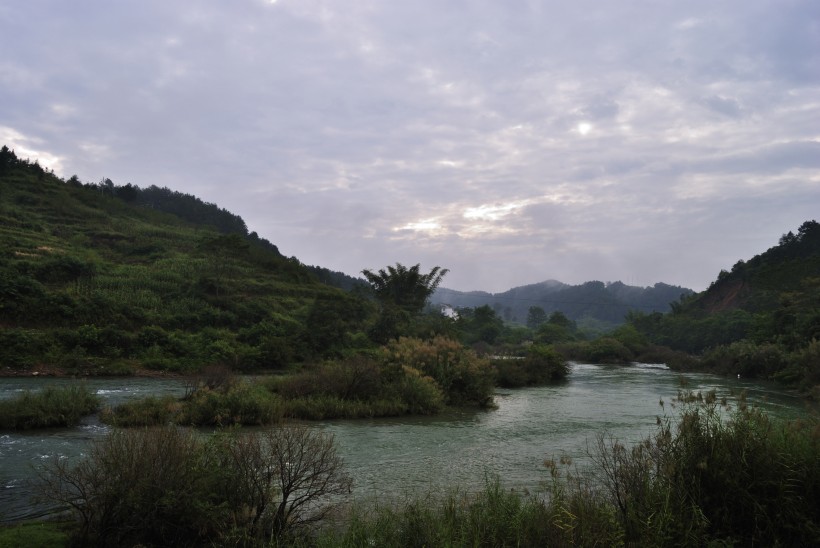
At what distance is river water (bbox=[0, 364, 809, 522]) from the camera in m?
10.1

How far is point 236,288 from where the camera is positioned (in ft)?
165

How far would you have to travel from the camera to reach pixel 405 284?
2205 inches

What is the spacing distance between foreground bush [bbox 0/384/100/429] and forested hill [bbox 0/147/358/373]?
47.5 feet

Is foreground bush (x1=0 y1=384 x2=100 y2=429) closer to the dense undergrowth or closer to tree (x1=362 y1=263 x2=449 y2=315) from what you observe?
the dense undergrowth

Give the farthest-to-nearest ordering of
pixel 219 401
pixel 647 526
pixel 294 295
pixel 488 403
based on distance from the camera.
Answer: pixel 294 295
pixel 488 403
pixel 219 401
pixel 647 526

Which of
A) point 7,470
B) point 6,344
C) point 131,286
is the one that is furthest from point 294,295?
point 7,470

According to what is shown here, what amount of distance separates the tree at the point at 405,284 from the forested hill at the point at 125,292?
7650 mm

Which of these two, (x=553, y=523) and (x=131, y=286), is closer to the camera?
(x=553, y=523)

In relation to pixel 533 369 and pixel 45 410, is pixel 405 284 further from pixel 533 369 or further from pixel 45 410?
pixel 45 410

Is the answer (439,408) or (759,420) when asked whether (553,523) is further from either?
(439,408)

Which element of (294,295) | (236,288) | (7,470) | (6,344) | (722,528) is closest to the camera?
(722,528)

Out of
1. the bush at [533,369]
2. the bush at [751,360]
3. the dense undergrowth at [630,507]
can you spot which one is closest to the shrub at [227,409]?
the dense undergrowth at [630,507]

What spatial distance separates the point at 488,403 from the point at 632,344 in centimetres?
4943

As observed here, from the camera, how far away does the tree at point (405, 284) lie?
55.9 m
